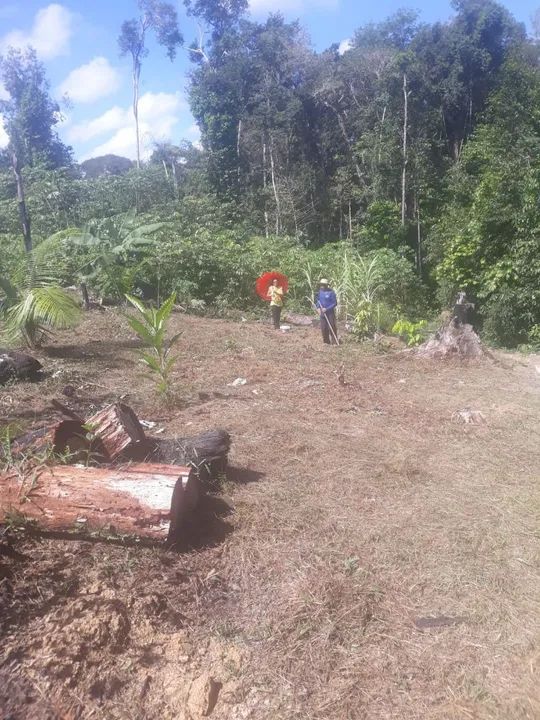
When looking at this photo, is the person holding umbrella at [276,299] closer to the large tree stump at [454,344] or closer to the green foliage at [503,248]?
Result: the large tree stump at [454,344]

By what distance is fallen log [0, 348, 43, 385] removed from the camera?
6.69m

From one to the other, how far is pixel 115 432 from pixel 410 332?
793 centimetres

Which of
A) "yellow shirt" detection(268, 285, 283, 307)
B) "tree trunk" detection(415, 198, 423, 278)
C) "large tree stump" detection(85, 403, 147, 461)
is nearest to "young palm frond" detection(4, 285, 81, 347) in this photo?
"large tree stump" detection(85, 403, 147, 461)

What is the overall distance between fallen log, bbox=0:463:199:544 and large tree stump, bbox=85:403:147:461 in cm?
63

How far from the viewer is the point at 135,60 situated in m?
33.1

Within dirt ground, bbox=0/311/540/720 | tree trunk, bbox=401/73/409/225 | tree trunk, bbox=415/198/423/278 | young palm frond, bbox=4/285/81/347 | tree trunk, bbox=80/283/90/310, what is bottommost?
dirt ground, bbox=0/311/540/720

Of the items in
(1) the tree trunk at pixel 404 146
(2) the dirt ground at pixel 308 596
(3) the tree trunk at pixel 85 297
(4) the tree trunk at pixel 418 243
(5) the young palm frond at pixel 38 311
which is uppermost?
(1) the tree trunk at pixel 404 146

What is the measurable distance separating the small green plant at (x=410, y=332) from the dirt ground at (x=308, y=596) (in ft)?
16.9

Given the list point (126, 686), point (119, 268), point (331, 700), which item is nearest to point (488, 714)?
point (331, 700)

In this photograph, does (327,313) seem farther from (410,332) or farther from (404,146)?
(404,146)

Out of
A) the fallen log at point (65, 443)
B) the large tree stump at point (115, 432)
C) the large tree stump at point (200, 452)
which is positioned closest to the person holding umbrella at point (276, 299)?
the large tree stump at point (200, 452)

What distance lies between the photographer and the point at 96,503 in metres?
3.36

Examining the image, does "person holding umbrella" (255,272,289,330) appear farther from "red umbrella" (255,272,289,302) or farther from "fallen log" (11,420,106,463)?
"fallen log" (11,420,106,463)

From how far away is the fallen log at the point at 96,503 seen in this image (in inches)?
131
